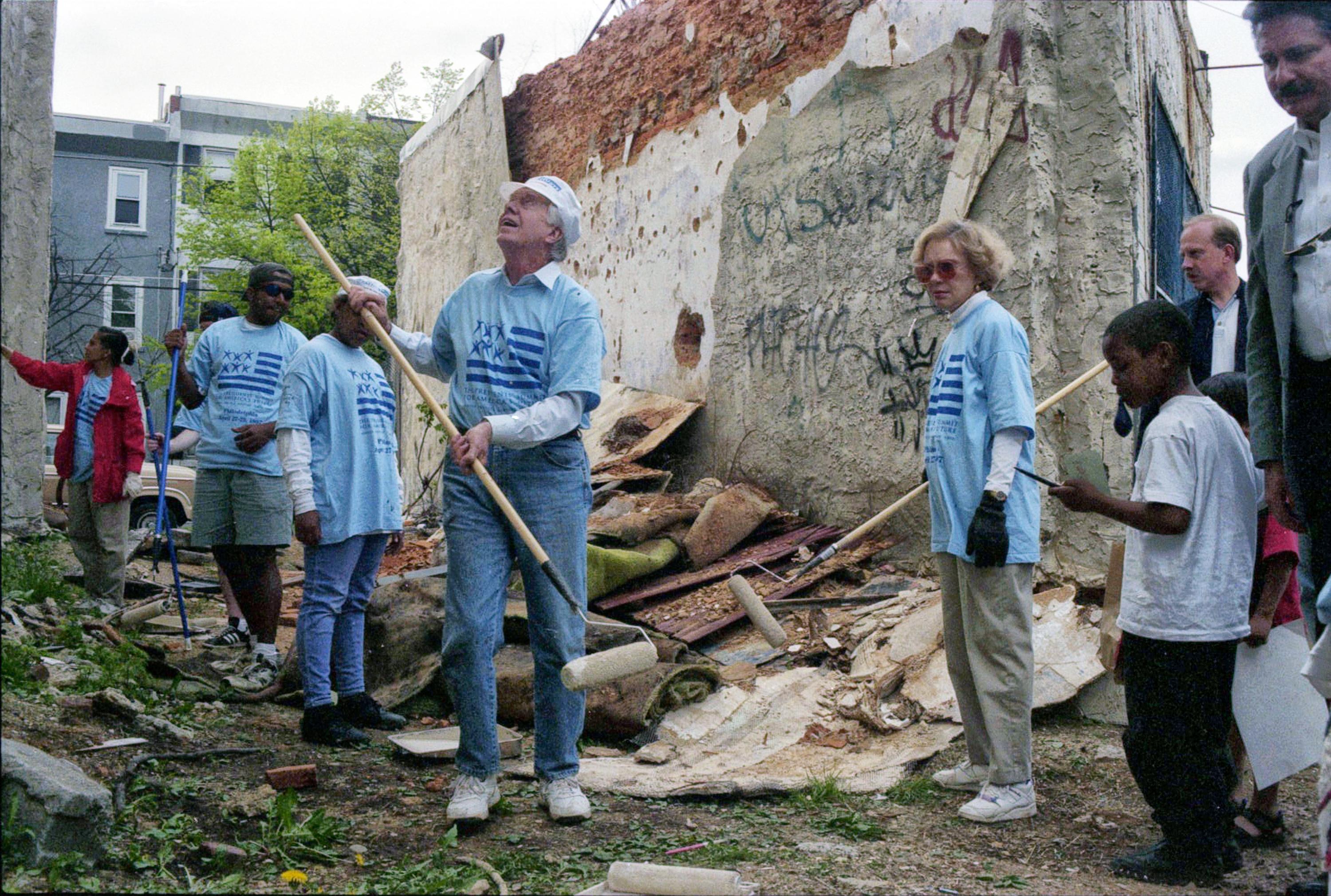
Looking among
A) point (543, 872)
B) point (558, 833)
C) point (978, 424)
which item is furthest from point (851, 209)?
point (543, 872)

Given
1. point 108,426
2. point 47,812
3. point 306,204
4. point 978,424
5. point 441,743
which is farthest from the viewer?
point 306,204

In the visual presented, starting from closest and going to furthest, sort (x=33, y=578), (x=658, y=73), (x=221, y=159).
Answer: (x=33, y=578)
(x=658, y=73)
(x=221, y=159)

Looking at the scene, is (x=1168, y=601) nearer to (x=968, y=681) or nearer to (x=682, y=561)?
(x=968, y=681)

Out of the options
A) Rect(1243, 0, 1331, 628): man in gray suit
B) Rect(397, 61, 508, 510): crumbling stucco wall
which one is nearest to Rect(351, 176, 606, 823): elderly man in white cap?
Rect(1243, 0, 1331, 628): man in gray suit

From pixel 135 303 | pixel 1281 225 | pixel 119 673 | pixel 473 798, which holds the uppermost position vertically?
pixel 135 303

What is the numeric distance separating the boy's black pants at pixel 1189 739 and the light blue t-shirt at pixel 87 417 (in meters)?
5.67

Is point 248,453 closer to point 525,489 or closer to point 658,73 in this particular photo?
point 525,489

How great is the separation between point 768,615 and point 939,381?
116cm

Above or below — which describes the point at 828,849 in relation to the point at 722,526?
below

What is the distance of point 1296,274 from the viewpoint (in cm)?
266

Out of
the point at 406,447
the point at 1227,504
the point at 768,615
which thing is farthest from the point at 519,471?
the point at 406,447

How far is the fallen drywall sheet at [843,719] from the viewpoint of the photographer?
13.2 feet

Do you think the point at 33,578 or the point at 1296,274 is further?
the point at 33,578

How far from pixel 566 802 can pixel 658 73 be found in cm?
690
